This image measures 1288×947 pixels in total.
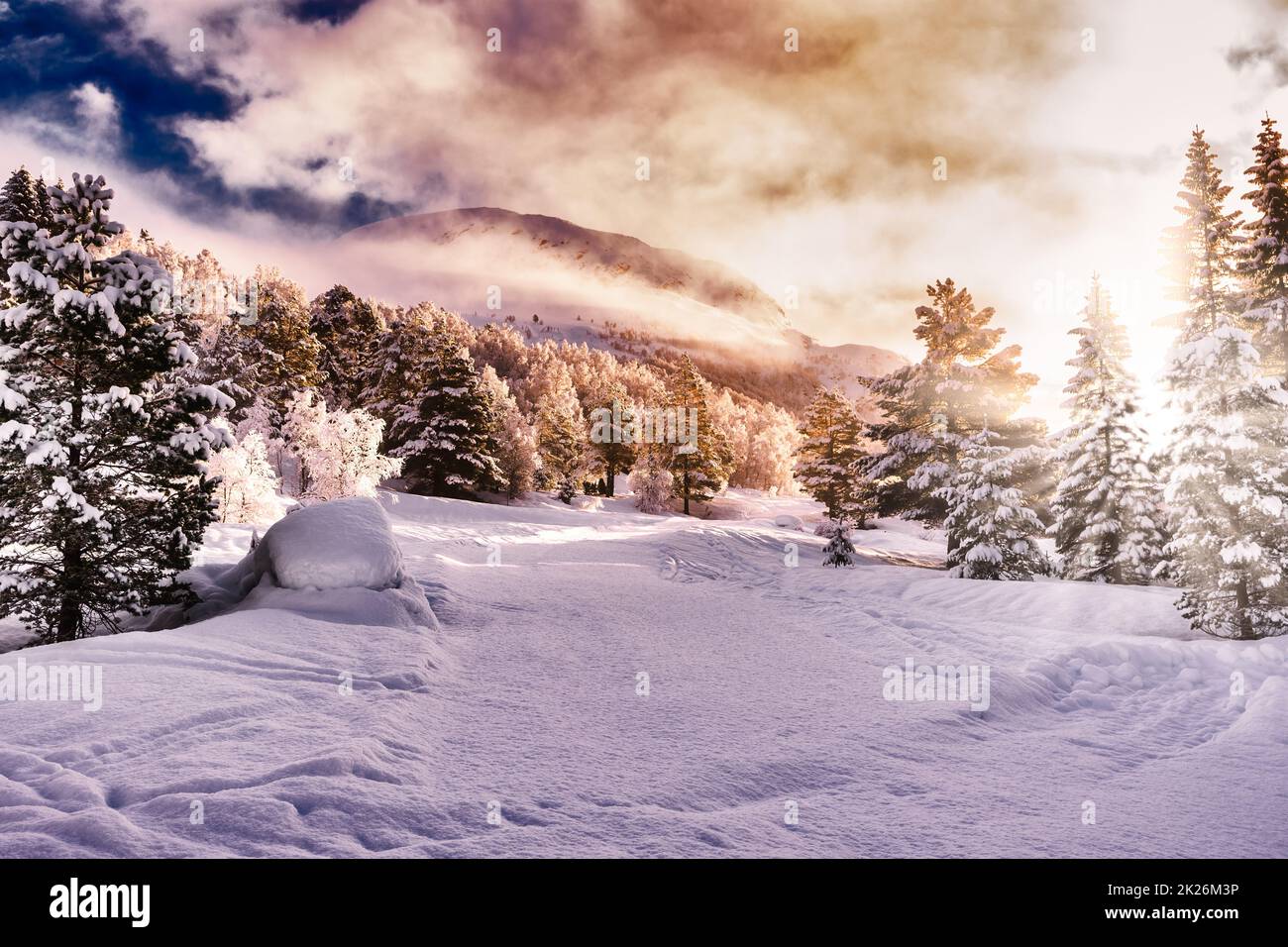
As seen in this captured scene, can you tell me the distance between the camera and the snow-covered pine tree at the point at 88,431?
916 cm

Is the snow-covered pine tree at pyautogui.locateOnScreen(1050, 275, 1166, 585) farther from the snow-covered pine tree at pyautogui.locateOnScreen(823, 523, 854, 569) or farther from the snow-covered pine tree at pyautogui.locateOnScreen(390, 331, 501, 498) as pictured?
the snow-covered pine tree at pyautogui.locateOnScreen(390, 331, 501, 498)

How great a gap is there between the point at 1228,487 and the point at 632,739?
475 inches

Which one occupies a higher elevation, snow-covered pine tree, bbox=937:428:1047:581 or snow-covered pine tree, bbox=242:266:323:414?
snow-covered pine tree, bbox=242:266:323:414

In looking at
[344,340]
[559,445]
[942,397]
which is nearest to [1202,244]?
[942,397]

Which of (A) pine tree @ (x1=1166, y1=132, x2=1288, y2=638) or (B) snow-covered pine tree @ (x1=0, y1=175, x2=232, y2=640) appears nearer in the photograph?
(B) snow-covered pine tree @ (x1=0, y1=175, x2=232, y2=640)

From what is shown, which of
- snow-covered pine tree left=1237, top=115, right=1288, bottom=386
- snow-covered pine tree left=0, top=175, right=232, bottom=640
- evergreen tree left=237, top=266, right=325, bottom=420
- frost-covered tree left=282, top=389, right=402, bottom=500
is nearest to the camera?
snow-covered pine tree left=0, top=175, right=232, bottom=640

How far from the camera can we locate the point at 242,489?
23578mm

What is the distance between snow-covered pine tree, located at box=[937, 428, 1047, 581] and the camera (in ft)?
58.3

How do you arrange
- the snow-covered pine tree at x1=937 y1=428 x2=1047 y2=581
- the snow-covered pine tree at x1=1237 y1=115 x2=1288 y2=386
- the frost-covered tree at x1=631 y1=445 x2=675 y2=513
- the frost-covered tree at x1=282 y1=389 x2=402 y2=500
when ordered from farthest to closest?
the frost-covered tree at x1=631 y1=445 x2=675 y2=513 → the frost-covered tree at x1=282 y1=389 x2=402 y2=500 → the snow-covered pine tree at x1=937 y1=428 x2=1047 y2=581 → the snow-covered pine tree at x1=1237 y1=115 x2=1288 y2=386

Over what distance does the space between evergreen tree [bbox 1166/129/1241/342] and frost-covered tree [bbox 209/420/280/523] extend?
2994 centimetres

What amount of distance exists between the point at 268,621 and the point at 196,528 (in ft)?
12.1

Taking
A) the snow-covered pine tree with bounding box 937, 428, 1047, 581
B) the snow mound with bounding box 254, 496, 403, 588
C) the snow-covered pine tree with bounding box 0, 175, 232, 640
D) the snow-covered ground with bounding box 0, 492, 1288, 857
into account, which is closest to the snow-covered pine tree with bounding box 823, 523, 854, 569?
the snow-covered pine tree with bounding box 937, 428, 1047, 581

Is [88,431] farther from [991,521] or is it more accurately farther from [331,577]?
[991,521]
